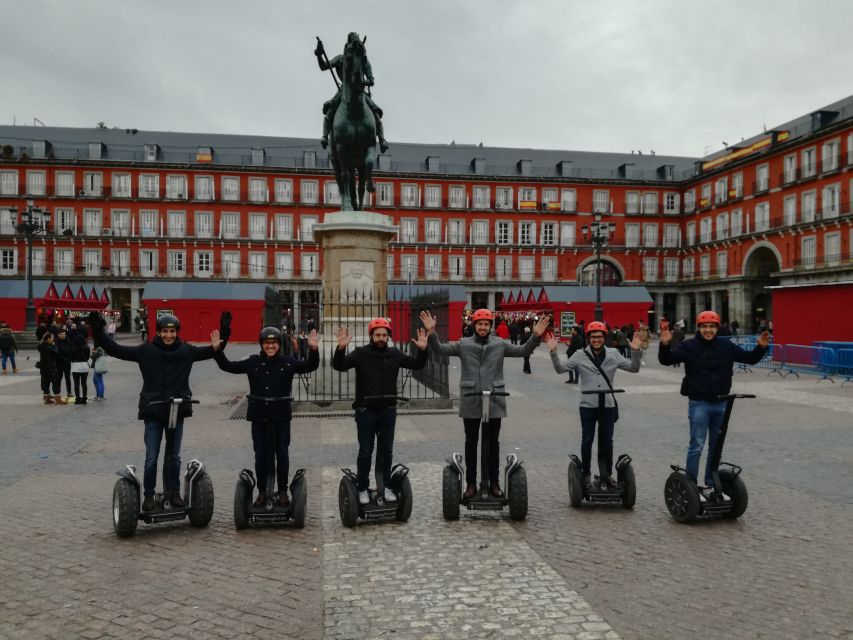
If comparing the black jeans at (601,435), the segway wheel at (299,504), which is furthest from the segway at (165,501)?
the black jeans at (601,435)

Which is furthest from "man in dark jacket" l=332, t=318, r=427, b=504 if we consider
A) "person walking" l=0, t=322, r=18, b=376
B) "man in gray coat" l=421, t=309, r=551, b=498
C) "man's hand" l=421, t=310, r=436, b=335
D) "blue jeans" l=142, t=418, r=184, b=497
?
"person walking" l=0, t=322, r=18, b=376

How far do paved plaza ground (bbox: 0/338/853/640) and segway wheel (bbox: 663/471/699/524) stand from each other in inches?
4.4

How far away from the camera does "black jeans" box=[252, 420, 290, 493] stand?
5285mm

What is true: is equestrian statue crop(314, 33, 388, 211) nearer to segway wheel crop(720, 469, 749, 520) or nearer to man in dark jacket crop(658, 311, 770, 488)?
man in dark jacket crop(658, 311, 770, 488)

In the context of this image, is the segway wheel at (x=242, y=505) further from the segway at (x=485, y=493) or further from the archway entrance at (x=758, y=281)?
the archway entrance at (x=758, y=281)

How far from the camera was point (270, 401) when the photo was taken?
5.23 meters

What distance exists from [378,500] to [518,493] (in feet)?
3.91

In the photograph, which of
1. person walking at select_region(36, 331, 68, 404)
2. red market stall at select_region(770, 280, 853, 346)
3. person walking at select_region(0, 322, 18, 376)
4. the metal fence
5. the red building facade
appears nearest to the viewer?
the metal fence

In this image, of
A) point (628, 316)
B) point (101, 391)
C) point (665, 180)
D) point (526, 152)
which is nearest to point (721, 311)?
point (665, 180)

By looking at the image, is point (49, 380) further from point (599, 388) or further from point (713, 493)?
point (713, 493)

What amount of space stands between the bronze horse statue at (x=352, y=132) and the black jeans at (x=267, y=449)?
320 inches

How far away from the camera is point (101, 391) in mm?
13555

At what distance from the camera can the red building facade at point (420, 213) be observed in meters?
52.1

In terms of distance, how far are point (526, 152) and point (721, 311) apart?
77.3 ft
